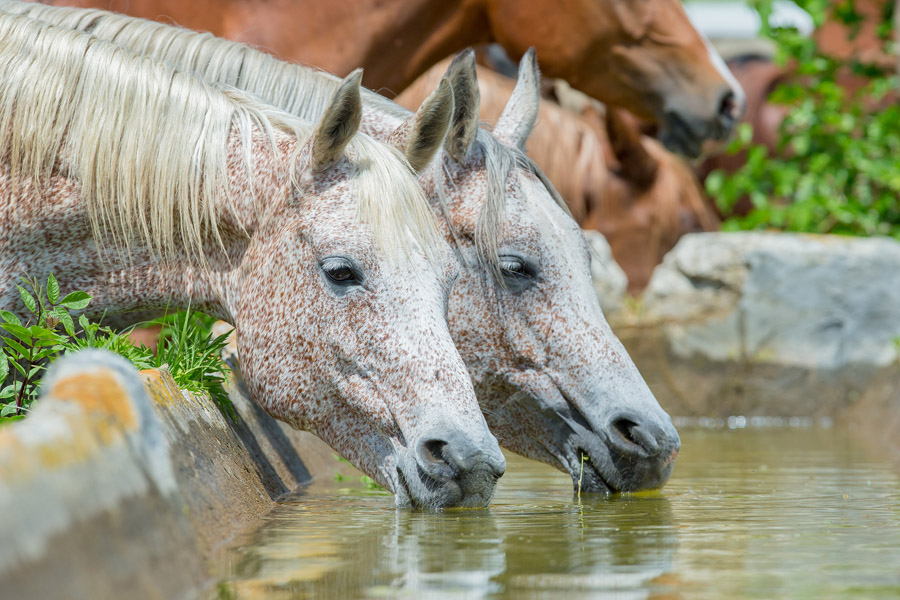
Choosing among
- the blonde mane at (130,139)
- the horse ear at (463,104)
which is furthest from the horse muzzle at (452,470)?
the horse ear at (463,104)

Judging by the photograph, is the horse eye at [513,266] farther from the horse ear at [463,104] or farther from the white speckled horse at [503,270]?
the horse ear at [463,104]

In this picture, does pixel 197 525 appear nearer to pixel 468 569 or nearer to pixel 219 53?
pixel 468 569

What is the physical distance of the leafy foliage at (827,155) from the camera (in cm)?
895

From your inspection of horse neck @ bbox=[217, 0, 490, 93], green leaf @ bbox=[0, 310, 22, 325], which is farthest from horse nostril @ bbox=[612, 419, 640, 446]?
horse neck @ bbox=[217, 0, 490, 93]

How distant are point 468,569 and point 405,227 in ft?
4.35

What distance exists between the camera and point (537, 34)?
19.6 ft

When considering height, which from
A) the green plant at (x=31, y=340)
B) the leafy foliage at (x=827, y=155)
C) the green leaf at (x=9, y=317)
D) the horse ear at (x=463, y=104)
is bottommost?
the leafy foliage at (x=827, y=155)

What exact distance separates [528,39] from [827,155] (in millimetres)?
4254

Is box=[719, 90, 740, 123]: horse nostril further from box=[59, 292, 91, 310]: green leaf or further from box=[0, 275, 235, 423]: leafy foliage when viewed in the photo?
box=[59, 292, 91, 310]: green leaf

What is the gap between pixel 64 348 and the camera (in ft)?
10.4

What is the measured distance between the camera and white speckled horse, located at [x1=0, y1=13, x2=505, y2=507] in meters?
3.17

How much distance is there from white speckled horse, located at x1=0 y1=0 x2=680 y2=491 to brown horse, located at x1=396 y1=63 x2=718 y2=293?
586cm

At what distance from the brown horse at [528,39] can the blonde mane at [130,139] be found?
1873 millimetres

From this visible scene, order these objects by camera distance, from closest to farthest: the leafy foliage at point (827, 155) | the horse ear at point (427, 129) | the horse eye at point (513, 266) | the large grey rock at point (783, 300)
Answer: the horse ear at point (427, 129) < the horse eye at point (513, 266) < the large grey rock at point (783, 300) < the leafy foliage at point (827, 155)
